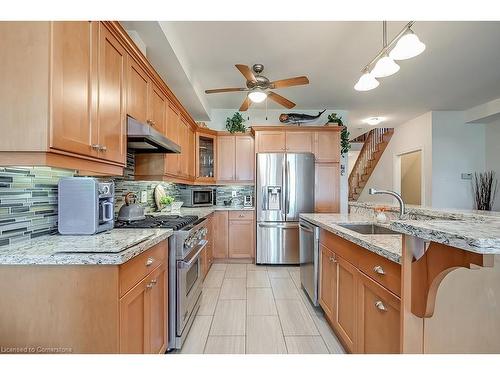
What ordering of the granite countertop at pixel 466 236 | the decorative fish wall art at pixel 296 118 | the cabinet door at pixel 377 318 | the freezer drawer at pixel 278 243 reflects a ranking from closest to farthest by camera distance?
1. the granite countertop at pixel 466 236
2. the cabinet door at pixel 377 318
3. the freezer drawer at pixel 278 243
4. the decorative fish wall art at pixel 296 118

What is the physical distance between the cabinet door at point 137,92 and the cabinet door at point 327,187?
289cm

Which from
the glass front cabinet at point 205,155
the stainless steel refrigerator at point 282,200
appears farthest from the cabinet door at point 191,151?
the stainless steel refrigerator at point 282,200

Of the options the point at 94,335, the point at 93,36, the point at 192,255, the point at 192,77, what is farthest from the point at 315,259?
the point at 192,77

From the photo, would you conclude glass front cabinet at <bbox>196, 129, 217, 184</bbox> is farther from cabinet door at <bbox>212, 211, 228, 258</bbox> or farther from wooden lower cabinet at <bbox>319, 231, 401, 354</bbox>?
wooden lower cabinet at <bbox>319, 231, 401, 354</bbox>

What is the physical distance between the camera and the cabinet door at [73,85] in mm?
1082

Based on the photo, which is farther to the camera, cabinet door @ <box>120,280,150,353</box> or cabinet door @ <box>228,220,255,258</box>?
cabinet door @ <box>228,220,255,258</box>

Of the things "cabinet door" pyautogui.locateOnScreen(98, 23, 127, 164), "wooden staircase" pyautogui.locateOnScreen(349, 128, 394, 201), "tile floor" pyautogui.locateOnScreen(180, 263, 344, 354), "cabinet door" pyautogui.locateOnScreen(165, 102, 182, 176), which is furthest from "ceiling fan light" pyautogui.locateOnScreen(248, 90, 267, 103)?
"wooden staircase" pyautogui.locateOnScreen(349, 128, 394, 201)

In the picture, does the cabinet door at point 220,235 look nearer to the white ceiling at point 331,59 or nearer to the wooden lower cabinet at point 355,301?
the white ceiling at point 331,59

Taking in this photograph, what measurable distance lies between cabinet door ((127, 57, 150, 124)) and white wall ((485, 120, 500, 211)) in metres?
→ 6.16

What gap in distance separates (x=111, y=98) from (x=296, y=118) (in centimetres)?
343

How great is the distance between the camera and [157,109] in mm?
2398

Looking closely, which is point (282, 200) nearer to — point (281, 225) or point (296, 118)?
point (281, 225)

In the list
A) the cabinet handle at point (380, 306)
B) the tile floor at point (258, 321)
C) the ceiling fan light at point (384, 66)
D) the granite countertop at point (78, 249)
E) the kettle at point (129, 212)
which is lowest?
the tile floor at point (258, 321)

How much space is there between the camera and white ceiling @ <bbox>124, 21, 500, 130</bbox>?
2.42 m
